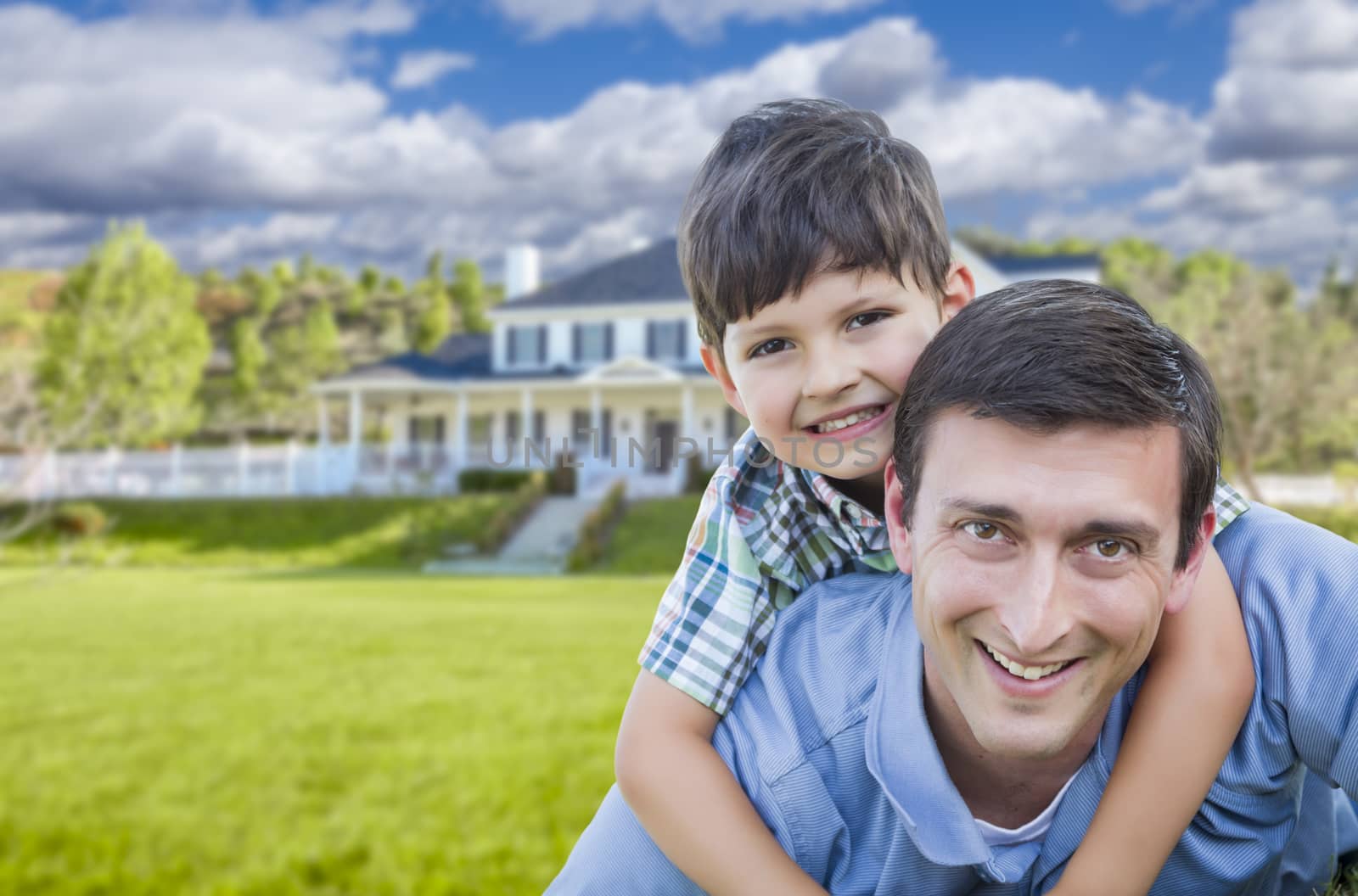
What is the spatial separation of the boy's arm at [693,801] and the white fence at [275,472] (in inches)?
1127

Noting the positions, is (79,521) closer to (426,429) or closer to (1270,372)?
(426,429)

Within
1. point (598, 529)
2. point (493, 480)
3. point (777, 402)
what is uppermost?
point (777, 402)

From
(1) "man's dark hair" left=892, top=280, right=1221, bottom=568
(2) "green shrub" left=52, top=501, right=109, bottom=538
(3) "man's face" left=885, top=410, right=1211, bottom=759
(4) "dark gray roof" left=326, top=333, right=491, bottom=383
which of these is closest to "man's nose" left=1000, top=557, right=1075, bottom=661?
(3) "man's face" left=885, top=410, right=1211, bottom=759

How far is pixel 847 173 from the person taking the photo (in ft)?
8.23

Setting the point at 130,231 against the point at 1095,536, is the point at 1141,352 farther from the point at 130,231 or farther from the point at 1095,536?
the point at 130,231

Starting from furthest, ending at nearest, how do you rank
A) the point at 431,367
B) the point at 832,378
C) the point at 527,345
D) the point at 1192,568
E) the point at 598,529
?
the point at 431,367
the point at 527,345
the point at 598,529
the point at 832,378
the point at 1192,568

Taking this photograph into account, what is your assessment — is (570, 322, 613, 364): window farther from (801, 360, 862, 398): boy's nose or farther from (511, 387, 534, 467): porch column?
(801, 360, 862, 398): boy's nose

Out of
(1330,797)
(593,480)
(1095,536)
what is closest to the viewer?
(1095,536)

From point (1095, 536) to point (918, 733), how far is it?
0.50 meters

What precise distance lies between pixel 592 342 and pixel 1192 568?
109ft

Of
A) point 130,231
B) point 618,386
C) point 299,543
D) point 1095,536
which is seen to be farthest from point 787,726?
point 130,231

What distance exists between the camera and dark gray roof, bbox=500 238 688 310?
112ft

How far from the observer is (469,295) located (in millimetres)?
68188

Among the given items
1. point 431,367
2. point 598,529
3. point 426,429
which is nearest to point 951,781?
point 598,529
